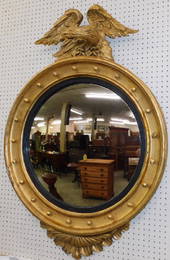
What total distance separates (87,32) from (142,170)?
522 mm

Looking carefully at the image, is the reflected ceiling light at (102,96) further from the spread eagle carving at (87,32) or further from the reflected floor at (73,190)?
the reflected floor at (73,190)

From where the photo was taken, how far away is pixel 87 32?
93 cm

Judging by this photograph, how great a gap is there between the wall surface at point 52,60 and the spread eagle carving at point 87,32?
0.15ft

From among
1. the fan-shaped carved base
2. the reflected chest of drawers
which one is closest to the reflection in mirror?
the reflected chest of drawers

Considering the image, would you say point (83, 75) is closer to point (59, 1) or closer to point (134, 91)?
point (134, 91)

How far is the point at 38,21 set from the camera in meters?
1.14

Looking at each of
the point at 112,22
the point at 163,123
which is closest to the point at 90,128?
the point at 163,123

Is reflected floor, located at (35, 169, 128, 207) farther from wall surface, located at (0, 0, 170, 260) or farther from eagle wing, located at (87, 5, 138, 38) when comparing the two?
eagle wing, located at (87, 5, 138, 38)

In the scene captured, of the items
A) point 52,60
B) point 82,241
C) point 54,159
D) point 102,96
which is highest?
point 52,60

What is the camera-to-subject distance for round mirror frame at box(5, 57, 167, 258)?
2.89 ft

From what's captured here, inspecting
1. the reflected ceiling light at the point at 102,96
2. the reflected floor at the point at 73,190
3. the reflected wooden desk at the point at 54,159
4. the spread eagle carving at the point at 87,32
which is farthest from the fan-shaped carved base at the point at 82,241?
the spread eagle carving at the point at 87,32

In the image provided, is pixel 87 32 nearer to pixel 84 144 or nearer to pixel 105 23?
pixel 105 23

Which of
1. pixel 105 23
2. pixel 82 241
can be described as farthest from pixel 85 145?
pixel 105 23

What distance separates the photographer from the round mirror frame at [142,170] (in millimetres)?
881
